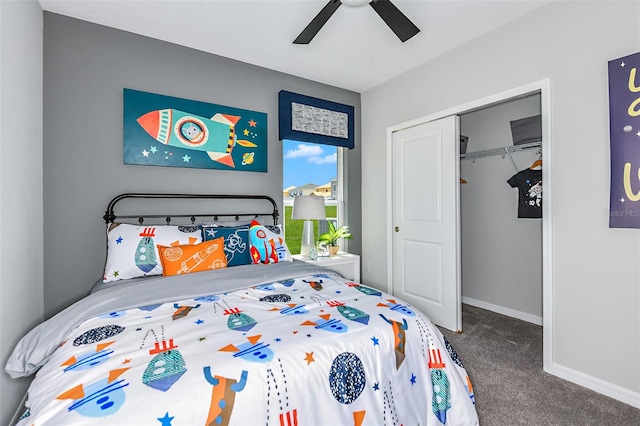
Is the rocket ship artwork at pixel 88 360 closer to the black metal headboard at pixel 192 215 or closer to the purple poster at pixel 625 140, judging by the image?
the black metal headboard at pixel 192 215

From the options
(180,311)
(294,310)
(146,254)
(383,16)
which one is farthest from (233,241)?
(383,16)

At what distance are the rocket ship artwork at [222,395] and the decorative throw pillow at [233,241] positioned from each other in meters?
1.59

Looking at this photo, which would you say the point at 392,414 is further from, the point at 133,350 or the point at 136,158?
the point at 136,158

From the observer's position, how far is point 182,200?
301cm

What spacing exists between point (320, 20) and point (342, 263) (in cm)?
236

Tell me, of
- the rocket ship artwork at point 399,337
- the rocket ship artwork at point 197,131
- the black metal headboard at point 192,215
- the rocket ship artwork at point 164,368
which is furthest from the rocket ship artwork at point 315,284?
the rocket ship artwork at point 197,131

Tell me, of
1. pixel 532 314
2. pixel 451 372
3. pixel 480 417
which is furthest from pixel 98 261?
pixel 532 314

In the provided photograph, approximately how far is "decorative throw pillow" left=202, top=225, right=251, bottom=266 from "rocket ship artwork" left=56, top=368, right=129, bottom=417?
1.60 meters

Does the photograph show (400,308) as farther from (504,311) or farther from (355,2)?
(504,311)

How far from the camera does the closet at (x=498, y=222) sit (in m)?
3.37

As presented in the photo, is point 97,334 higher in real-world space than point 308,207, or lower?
lower

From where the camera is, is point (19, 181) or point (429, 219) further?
point (429, 219)

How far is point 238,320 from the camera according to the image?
4.82 ft

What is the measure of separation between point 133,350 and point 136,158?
2095 millimetres
